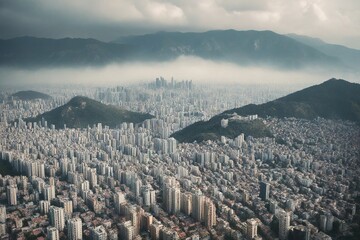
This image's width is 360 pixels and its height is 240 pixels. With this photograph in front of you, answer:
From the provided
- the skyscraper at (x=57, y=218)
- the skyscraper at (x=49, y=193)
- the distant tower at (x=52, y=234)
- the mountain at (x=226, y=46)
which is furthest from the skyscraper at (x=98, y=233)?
the mountain at (x=226, y=46)

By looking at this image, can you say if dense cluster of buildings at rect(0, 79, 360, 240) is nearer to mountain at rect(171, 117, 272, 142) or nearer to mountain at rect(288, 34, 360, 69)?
mountain at rect(171, 117, 272, 142)

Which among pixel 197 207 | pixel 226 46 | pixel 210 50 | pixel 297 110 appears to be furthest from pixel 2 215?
pixel 226 46

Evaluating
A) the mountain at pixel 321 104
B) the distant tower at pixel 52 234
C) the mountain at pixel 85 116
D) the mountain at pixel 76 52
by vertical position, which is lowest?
the distant tower at pixel 52 234

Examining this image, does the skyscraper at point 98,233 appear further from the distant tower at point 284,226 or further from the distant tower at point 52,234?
the distant tower at point 284,226

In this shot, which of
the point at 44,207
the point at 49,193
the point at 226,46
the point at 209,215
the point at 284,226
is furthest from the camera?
the point at 226,46

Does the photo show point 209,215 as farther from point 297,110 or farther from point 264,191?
point 297,110

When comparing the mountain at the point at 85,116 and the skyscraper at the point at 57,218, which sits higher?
the mountain at the point at 85,116

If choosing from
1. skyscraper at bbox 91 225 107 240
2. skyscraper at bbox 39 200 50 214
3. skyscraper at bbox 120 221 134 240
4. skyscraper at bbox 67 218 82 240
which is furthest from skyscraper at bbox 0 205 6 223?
skyscraper at bbox 120 221 134 240
